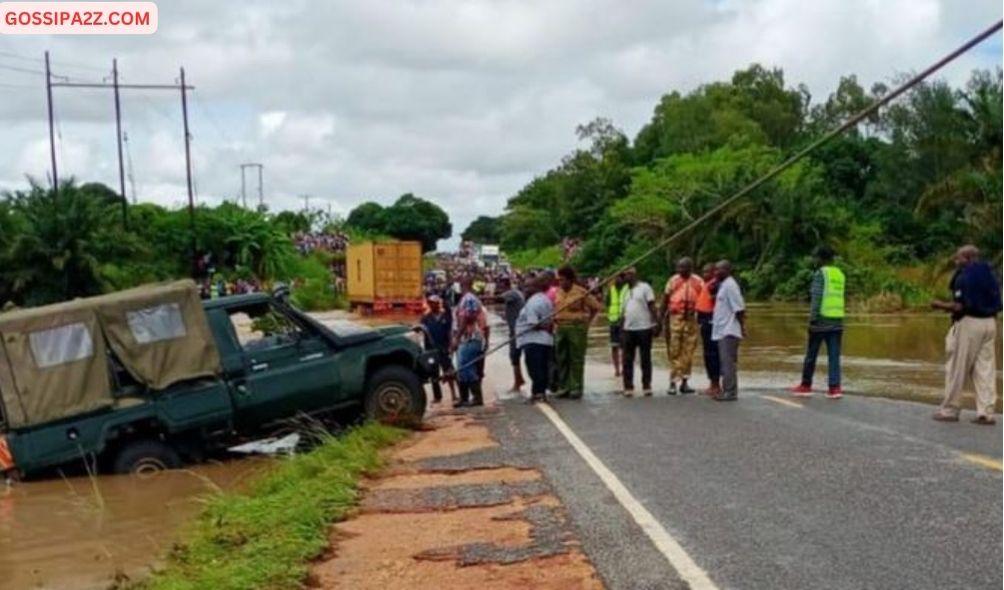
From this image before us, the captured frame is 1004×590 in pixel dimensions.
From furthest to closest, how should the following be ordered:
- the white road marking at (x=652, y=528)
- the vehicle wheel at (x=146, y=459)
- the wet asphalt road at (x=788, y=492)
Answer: the vehicle wheel at (x=146, y=459)
the wet asphalt road at (x=788, y=492)
the white road marking at (x=652, y=528)

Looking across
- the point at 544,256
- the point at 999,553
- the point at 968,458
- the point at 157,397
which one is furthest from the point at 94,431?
the point at 544,256

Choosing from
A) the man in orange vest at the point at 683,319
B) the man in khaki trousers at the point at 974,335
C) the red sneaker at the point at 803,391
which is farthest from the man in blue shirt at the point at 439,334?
the man in khaki trousers at the point at 974,335

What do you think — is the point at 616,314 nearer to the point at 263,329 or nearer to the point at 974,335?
the point at 263,329

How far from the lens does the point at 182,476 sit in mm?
12367

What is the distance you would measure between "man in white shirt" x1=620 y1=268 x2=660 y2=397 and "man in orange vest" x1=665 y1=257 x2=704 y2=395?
268mm

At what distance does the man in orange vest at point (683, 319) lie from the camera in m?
15.0

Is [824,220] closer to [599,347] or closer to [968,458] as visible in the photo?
[599,347]

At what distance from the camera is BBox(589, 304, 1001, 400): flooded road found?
16.4m

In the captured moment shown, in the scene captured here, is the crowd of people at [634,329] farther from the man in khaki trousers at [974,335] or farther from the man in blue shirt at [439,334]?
the man in khaki trousers at [974,335]

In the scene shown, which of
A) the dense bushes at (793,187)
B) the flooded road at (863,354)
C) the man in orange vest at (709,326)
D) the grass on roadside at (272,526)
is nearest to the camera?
the grass on roadside at (272,526)

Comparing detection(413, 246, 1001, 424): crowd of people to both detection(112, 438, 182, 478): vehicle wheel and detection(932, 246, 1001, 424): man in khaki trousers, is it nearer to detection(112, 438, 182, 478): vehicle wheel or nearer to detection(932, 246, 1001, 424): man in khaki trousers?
detection(932, 246, 1001, 424): man in khaki trousers

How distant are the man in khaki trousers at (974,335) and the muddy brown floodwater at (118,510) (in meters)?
3.43

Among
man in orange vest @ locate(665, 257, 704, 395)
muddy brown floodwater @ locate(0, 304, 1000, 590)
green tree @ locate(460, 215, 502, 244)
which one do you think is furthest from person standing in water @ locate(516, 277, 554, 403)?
green tree @ locate(460, 215, 502, 244)

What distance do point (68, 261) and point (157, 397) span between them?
29.0 meters
